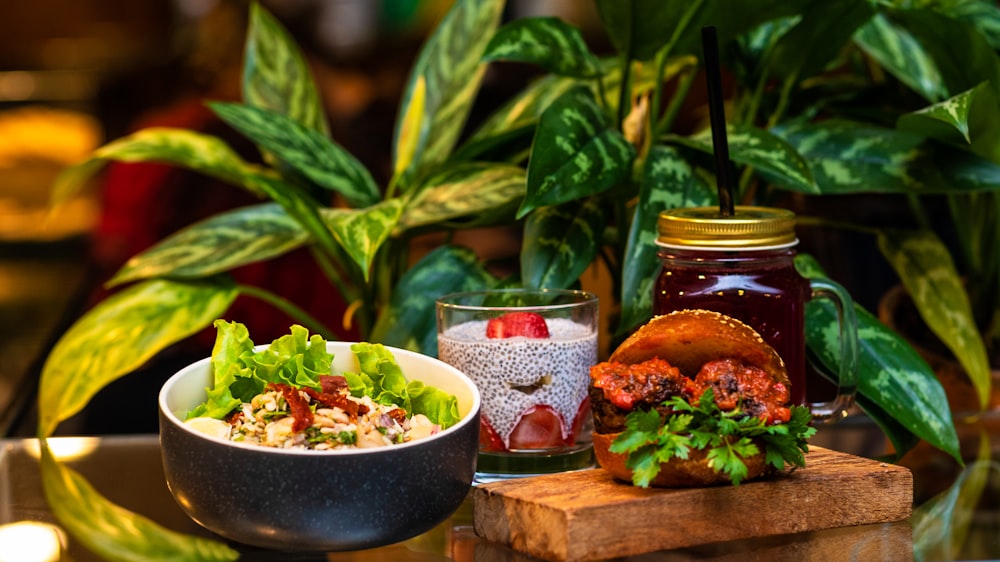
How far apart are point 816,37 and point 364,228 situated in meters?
0.42

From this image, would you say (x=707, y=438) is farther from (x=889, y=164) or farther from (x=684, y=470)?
(x=889, y=164)

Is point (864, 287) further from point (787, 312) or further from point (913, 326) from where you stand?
point (787, 312)

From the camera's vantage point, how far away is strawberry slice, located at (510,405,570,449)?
848 millimetres

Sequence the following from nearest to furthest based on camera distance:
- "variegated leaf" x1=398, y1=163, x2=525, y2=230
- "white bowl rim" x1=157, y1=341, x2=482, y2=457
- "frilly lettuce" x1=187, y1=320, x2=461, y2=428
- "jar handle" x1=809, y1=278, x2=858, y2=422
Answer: "white bowl rim" x1=157, y1=341, x2=482, y2=457, "frilly lettuce" x1=187, y1=320, x2=461, y2=428, "jar handle" x1=809, y1=278, x2=858, y2=422, "variegated leaf" x1=398, y1=163, x2=525, y2=230

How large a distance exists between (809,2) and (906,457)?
0.38m

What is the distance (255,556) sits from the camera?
71 cm

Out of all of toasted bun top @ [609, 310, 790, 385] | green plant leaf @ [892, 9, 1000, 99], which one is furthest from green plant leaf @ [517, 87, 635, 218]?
green plant leaf @ [892, 9, 1000, 99]

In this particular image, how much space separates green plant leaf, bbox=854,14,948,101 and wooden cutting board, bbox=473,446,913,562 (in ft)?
1.43

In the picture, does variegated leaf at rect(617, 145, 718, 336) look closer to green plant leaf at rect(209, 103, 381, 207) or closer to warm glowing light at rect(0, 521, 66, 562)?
green plant leaf at rect(209, 103, 381, 207)

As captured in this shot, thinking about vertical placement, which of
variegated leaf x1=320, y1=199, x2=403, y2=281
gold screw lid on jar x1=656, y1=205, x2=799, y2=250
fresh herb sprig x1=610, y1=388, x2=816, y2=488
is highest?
gold screw lid on jar x1=656, y1=205, x2=799, y2=250

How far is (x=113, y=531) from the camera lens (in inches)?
30.1

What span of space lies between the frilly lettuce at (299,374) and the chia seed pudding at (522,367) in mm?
51

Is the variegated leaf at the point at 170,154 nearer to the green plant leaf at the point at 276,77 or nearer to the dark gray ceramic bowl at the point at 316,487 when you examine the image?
the green plant leaf at the point at 276,77

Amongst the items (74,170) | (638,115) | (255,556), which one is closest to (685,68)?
(638,115)
